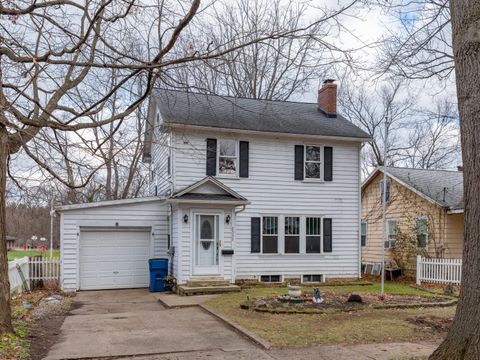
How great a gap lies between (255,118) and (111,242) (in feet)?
21.8

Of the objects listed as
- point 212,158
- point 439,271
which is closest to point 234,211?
point 212,158

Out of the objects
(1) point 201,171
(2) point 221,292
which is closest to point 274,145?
→ (1) point 201,171

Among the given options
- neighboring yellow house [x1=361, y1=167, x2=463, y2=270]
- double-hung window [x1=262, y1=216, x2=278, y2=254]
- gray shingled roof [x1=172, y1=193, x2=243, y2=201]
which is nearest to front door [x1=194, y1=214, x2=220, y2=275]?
gray shingled roof [x1=172, y1=193, x2=243, y2=201]

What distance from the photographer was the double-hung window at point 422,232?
63.2 feet

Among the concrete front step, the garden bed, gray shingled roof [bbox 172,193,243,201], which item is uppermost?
gray shingled roof [bbox 172,193,243,201]

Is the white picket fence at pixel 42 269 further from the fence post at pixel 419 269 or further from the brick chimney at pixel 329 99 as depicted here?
the fence post at pixel 419 269

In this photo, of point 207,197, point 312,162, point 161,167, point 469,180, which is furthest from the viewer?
point 161,167

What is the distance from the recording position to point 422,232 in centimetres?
1938

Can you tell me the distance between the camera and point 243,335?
26.6 ft

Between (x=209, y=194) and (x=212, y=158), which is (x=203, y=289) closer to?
(x=209, y=194)

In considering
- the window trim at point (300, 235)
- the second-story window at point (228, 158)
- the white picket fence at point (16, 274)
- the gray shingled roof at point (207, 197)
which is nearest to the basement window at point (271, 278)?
the window trim at point (300, 235)

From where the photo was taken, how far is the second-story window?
1593 centimetres

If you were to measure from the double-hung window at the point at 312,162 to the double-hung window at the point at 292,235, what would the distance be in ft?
5.63

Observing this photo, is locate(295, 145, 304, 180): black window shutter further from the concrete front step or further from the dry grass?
the dry grass
